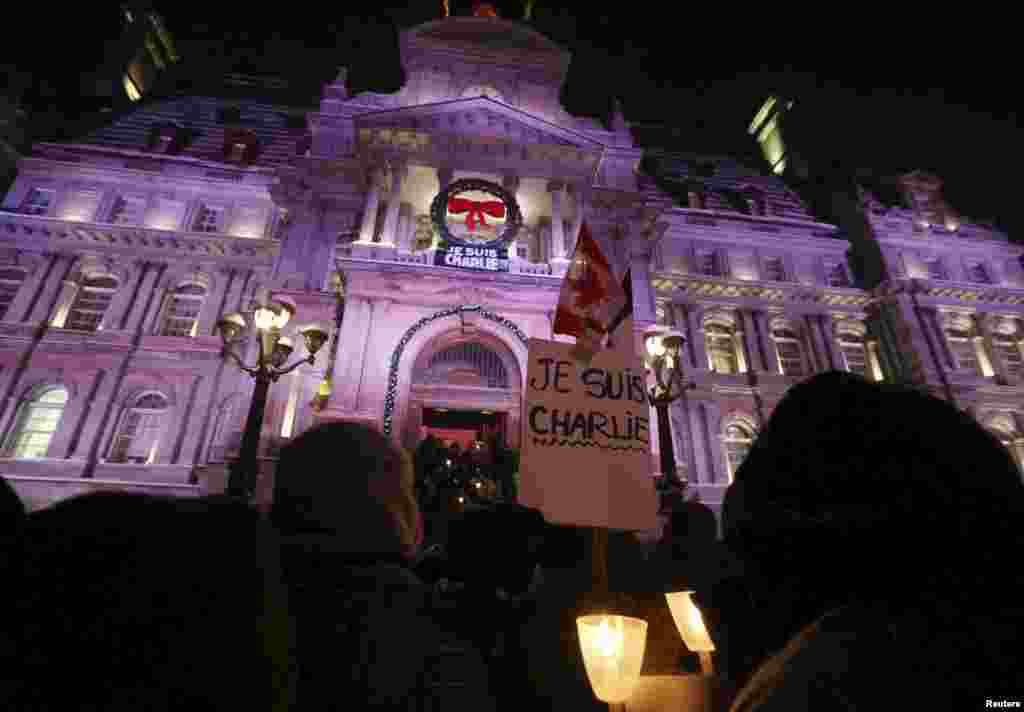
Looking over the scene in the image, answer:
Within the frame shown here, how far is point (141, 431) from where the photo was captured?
16078mm

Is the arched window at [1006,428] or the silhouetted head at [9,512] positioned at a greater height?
the arched window at [1006,428]

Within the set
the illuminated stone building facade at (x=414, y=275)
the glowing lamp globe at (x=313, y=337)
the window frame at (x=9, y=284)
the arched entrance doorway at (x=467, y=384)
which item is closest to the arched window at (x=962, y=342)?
the illuminated stone building facade at (x=414, y=275)

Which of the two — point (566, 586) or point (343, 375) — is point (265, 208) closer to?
point (343, 375)

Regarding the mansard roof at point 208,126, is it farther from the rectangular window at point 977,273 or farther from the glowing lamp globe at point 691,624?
the rectangular window at point 977,273

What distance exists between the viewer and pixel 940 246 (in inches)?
959

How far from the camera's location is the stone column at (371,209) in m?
16.0

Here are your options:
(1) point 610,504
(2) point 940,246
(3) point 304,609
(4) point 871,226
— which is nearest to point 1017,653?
(3) point 304,609

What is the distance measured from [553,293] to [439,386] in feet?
13.5

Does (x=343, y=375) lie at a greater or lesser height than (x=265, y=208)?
lesser

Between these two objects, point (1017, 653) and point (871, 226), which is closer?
point (1017, 653)

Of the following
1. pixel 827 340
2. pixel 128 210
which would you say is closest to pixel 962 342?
pixel 827 340

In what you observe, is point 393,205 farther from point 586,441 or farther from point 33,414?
point 586,441

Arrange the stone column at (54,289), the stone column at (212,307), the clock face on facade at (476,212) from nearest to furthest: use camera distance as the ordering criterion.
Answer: the clock face on facade at (476,212) < the stone column at (54,289) < the stone column at (212,307)

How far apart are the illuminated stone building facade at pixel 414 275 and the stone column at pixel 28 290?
0.24ft
